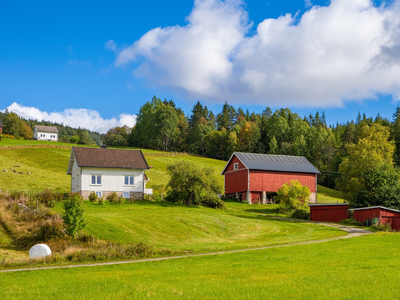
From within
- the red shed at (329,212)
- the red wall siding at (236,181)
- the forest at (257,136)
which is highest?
the forest at (257,136)

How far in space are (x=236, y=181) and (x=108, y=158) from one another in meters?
23.4

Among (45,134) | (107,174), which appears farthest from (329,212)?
(45,134)

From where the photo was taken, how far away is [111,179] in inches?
2042

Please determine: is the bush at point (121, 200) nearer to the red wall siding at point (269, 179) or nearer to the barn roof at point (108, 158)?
the barn roof at point (108, 158)

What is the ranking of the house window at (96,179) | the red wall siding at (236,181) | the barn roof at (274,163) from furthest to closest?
the barn roof at (274,163) → the red wall siding at (236,181) → the house window at (96,179)

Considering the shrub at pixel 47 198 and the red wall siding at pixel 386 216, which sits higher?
the shrub at pixel 47 198

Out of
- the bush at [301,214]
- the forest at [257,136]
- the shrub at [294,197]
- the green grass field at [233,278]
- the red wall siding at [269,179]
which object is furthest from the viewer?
the forest at [257,136]

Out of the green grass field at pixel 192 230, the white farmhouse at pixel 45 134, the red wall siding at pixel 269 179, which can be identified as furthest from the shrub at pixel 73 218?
the white farmhouse at pixel 45 134

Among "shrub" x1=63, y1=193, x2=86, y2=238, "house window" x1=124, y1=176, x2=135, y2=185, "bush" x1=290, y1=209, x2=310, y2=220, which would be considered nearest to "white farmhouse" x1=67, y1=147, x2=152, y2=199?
"house window" x1=124, y1=176, x2=135, y2=185

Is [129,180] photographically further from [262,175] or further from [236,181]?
[262,175]

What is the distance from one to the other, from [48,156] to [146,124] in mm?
44157

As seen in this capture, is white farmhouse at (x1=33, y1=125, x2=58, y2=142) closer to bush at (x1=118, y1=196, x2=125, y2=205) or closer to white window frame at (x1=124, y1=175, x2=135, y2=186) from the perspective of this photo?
white window frame at (x1=124, y1=175, x2=135, y2=186)

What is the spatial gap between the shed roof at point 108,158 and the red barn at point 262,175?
61.0ft

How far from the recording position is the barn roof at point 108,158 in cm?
5162
